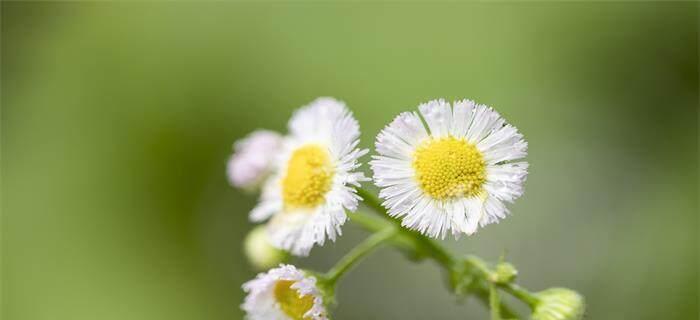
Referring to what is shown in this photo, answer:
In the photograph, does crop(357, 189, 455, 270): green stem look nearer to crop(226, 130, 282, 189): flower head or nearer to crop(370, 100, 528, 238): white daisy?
crop(370, 100, 528, 238): white daisy

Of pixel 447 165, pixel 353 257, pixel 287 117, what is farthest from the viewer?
pixel 287 117

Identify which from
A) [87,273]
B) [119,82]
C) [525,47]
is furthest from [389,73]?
[87,273]

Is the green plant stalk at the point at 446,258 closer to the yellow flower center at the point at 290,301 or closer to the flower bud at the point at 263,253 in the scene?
the yellow flower center at the point at 290,301

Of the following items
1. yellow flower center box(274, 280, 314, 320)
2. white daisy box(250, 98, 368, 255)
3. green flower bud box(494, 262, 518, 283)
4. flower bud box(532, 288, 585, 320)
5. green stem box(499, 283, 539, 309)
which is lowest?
flower bud box(532, 288, 585, 320)

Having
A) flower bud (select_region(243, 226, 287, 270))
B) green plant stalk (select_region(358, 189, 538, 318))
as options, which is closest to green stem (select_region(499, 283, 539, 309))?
green plant stalk (select_region(358, 189, 538, 318))

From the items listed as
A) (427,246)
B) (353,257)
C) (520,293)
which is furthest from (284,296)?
(520,293)

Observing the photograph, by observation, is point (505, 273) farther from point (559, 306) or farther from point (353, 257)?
point (353, 257)
